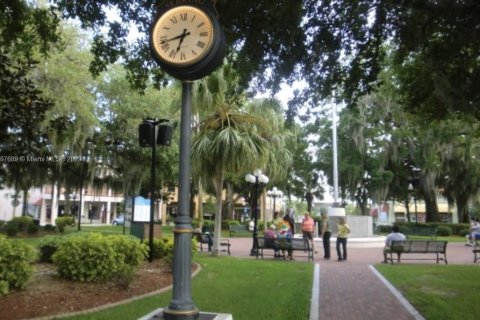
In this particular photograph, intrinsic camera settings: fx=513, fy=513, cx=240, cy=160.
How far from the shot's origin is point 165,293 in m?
8.98

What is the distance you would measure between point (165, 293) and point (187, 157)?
5143 millimetres

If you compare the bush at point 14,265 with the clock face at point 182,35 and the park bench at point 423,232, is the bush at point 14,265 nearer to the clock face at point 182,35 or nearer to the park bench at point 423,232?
the clock face at point 182,35

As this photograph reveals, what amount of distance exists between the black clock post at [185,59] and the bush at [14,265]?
14.1 ft

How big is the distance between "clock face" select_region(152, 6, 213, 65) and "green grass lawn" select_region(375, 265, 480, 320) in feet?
18.7

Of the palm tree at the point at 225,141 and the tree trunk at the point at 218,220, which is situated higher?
the palm tree at the point at 225,141

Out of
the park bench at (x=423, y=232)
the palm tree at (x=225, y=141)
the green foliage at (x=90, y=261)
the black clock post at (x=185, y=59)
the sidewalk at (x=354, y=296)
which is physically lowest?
the sidewalk at (x=354, y=296)

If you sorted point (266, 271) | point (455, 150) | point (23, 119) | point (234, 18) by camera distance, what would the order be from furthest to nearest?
point (455, 150), point (266, 271), point (234, 18), point (23, 119)

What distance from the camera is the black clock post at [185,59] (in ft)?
14.2

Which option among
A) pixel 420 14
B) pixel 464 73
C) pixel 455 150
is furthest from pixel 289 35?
pixel 455 150

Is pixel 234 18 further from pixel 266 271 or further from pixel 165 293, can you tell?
pixel 266 271

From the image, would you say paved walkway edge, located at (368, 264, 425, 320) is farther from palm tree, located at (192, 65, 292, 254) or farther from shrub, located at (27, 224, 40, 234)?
shrub, located at (27, 224, 40, 234)

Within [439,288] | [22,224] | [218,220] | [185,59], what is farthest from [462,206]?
[185,59]

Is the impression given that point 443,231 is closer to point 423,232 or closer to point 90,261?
point 423,232

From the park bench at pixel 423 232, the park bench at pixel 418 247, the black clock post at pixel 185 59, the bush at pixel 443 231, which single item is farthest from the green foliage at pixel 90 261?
the bush at pixel 443 231
